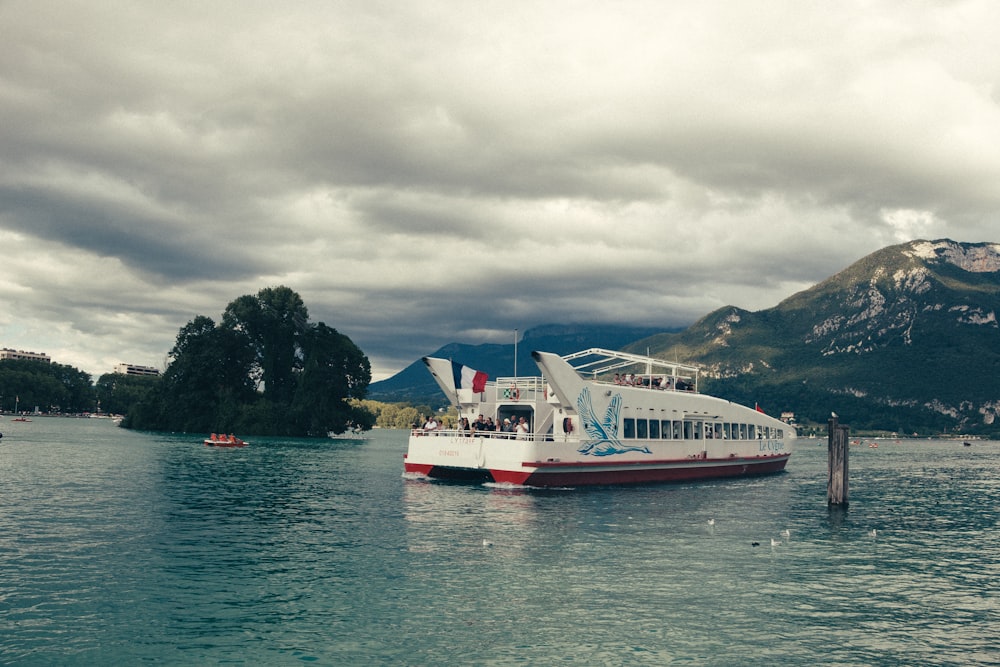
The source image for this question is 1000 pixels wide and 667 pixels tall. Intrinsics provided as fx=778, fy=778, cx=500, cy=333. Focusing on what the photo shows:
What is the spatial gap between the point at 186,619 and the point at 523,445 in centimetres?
2556

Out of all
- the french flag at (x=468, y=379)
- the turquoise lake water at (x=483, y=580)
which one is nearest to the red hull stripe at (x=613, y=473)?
the turquoise lake water at (x=483, y=580)

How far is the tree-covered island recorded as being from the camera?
11181cm

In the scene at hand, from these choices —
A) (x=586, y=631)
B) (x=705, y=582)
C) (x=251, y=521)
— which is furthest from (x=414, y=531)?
(x=586, y=631)

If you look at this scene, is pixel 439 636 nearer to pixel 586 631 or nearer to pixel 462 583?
pixel 586 631

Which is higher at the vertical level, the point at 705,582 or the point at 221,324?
the point at 221,324

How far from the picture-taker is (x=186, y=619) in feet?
50.5

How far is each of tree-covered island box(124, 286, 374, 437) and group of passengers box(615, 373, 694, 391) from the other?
67.9 meters

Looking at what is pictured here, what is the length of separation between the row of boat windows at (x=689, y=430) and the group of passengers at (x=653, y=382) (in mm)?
2550

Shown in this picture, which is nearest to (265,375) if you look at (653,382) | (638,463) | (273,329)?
(273,329)

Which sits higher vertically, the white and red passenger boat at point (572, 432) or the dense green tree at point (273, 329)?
the dense green tree at point (273, 329)

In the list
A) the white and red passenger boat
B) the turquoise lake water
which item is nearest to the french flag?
the white and red passenger boat

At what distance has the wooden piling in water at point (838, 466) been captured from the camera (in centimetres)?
3703

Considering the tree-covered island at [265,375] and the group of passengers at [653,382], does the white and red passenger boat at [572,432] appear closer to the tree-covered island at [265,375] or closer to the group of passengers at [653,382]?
the group of passengers at [653,382]

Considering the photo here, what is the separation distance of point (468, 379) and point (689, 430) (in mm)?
16755
